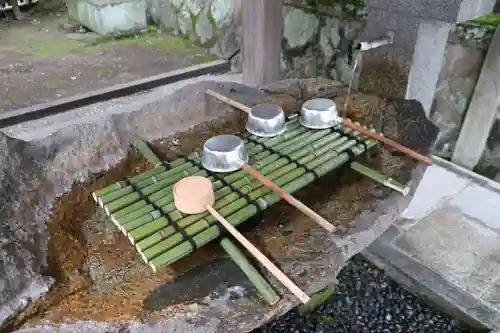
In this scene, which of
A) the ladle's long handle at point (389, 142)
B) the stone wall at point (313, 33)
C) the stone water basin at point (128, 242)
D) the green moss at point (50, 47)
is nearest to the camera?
the stone water basin at point (128, 242)

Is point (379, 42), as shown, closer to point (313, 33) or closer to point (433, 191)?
point (433, 191)

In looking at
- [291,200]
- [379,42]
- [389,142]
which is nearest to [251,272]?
[291,200]

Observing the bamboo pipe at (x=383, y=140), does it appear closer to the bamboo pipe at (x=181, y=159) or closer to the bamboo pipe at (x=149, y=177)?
the bamboo pipe at (x=181, y=159)

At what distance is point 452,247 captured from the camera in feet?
10.0

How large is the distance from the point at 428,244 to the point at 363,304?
0.65 m

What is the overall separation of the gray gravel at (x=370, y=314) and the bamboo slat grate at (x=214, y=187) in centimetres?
130

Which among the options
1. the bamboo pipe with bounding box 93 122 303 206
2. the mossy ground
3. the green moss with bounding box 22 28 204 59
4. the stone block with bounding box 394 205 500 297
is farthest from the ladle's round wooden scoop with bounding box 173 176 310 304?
the green moss with bounding box 22 28 204 59

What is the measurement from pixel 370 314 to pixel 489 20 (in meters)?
2.52

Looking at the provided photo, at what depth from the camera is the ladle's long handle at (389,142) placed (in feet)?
6.83

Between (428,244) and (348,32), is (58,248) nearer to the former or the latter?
(428,244)

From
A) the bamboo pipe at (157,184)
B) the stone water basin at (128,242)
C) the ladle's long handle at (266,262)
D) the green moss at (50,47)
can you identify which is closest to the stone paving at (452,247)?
the stone water basin at (128,242)

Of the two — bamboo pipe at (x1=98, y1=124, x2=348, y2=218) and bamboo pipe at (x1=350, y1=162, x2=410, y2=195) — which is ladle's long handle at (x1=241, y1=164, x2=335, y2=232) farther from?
bamboo pipe at (x1=350, y1=162, x2=410, y2=195)

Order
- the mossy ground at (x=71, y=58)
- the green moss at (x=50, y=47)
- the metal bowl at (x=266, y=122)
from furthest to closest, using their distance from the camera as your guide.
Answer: the green moss at (x=50, y=47) < the mossy ground at (x=71, y=58) < the metal bowl at (x=266, y=122)

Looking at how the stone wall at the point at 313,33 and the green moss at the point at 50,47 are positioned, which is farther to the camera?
the green moss at the point at 50,47
